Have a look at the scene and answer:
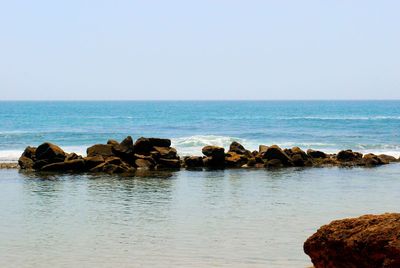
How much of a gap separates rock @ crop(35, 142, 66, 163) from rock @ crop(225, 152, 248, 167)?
758 cm

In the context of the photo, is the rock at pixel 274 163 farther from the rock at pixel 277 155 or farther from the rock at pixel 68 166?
the rock at pixel 68 166

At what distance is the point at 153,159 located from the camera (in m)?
32.9

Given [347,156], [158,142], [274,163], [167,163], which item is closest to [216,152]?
[167,163]

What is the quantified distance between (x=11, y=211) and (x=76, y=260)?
6613 mm

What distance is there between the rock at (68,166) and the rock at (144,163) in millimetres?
2463

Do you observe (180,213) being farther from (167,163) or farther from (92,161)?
(167,163)

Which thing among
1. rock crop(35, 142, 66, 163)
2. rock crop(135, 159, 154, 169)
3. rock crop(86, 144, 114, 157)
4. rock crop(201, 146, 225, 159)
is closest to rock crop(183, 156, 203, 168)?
rock crop(201, 146, 225, 159)

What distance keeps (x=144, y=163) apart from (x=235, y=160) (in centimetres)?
432

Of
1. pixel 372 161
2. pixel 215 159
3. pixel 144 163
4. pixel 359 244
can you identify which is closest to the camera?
pixel 359 244

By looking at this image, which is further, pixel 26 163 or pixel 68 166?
pixel 26 163

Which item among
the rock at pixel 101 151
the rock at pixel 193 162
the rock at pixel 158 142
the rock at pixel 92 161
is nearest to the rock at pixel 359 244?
the rock at pixel 92 161

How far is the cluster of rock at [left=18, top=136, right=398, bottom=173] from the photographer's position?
104 ft

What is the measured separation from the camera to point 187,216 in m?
18.4

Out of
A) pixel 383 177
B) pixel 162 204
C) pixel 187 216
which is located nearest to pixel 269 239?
pixel 187 216
